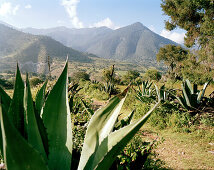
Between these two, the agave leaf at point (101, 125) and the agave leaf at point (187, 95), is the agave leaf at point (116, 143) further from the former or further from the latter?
the agave leaf at point (187, 95)

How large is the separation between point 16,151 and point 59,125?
19.4 inches

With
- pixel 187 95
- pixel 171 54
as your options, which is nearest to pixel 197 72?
pixel 187 95

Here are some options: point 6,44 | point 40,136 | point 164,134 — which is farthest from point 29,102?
point 6,44

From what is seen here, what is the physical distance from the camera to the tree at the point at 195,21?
26.3ft

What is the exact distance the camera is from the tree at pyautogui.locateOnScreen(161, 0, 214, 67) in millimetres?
8031

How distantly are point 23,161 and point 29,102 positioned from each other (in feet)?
1.05

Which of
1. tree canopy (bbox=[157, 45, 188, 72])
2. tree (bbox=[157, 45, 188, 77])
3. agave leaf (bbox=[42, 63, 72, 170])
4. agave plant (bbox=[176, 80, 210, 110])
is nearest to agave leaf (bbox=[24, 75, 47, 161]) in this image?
agave leaf (bbox=[42, 63, 72, 170])

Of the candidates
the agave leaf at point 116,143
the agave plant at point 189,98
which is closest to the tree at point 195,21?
the agave plant at point 189,98

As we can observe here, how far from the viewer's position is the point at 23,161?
684mm

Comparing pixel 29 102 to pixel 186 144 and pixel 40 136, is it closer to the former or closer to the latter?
pixel 40 136

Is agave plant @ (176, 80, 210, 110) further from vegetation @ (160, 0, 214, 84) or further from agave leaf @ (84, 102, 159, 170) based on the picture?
vegetation @ (160, 0, 214, 84)

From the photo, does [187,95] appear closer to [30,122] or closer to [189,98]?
[189,98]

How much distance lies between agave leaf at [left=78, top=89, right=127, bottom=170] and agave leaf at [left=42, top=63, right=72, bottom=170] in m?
0.11

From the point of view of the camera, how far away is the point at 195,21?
31.1ft
